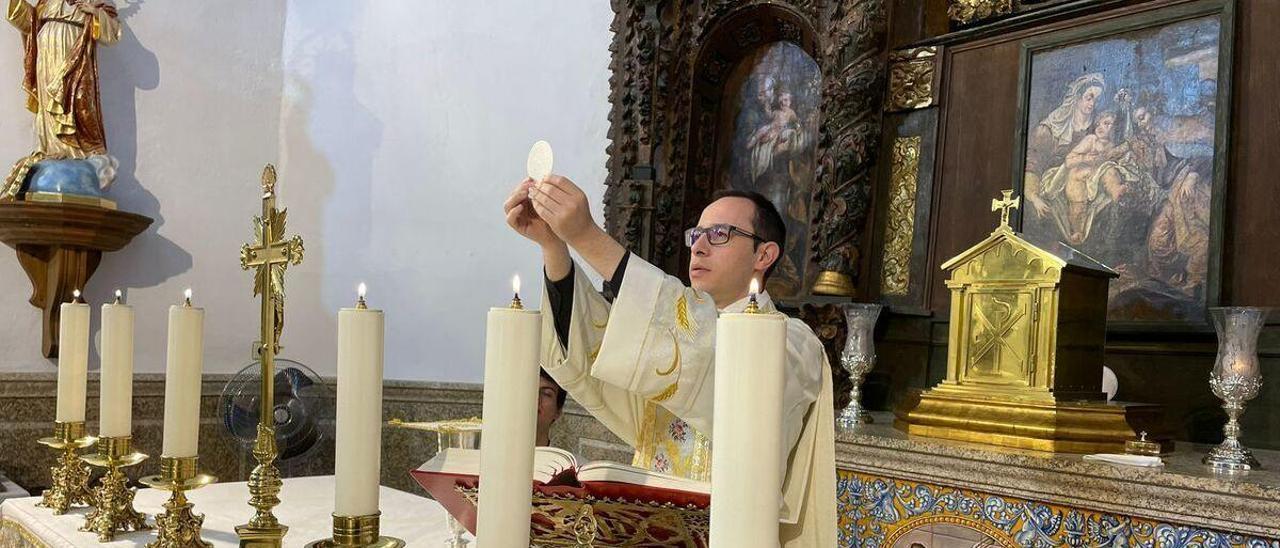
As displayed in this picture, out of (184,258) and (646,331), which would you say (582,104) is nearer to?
(184,258)

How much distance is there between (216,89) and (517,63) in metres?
2.07

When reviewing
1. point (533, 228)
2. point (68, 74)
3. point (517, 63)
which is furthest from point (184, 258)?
point (533, 228)

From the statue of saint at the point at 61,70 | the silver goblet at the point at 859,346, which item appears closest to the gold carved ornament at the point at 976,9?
the silver goblet at the point at 859,346

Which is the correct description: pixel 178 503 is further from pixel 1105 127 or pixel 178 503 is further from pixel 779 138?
pixel 779 138

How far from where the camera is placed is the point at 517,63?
20.6ft

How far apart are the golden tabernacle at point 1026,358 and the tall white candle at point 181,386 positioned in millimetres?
2755

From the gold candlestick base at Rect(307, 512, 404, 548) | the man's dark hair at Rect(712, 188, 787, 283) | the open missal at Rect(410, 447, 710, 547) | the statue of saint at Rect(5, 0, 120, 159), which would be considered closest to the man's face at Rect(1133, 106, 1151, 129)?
the man's dark hair at Rect(712, 188, 787, 283)

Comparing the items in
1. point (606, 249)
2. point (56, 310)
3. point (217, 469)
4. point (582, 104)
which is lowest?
point (217, 469)

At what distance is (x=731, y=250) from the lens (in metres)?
2.55

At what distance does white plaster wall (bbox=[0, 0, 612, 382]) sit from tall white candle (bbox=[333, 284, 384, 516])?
4573 mm

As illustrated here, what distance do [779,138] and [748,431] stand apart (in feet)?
15.6

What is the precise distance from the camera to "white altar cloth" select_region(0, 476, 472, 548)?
89.4 inches

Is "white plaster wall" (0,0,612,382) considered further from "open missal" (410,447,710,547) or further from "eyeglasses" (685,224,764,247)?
"open missal" (410,447,710,547)

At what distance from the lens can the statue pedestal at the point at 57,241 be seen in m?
5.59
